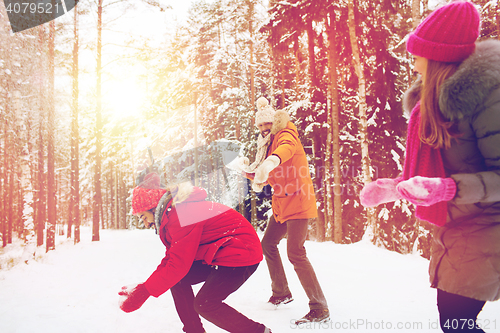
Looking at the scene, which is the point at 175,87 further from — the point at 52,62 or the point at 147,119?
the point at 52,62

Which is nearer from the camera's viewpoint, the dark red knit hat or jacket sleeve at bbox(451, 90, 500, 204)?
jacket sleeve at bbox(451, 90, 500, 204)

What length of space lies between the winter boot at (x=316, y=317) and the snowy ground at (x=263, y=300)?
0.22ft

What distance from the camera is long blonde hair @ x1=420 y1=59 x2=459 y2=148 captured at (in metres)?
1.46

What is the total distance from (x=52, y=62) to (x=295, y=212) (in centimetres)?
1137

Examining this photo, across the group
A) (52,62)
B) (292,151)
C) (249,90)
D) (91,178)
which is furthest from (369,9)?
(91,178)

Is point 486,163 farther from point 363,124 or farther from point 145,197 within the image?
point 363,124

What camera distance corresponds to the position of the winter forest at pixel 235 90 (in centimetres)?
1056

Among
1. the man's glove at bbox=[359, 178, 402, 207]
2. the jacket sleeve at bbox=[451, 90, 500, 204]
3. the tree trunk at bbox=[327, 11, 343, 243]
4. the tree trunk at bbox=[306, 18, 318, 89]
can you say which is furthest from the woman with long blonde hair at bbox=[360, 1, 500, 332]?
the tree trunk at bbox=[306, 18, 318, 89]

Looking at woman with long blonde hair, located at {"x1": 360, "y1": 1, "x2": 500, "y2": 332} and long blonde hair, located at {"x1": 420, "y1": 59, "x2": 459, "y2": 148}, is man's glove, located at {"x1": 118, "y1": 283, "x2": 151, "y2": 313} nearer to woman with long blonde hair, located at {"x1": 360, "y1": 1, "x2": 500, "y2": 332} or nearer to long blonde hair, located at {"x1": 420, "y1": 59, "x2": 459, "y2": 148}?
woman with long blonde hair, located at {"x1": 360, "y1": 1, "x2": 500, "y2": 332}

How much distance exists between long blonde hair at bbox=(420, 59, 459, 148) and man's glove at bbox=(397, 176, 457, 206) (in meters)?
0.20

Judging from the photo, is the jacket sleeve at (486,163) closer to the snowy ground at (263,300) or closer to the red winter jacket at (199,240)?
the red winter jacket at (199,240)

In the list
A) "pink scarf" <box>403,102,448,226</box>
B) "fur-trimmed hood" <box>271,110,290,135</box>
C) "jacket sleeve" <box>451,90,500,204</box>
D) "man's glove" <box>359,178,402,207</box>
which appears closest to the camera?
Answer: "jacket sleeve" <box>451,90,500,204</box>

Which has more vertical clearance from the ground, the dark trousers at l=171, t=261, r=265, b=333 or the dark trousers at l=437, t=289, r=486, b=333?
the dark trousers at l=437, t=289, r=486, b=333

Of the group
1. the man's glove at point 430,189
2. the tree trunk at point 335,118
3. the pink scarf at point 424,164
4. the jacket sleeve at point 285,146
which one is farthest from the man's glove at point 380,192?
the tree trunk at point 335,118
